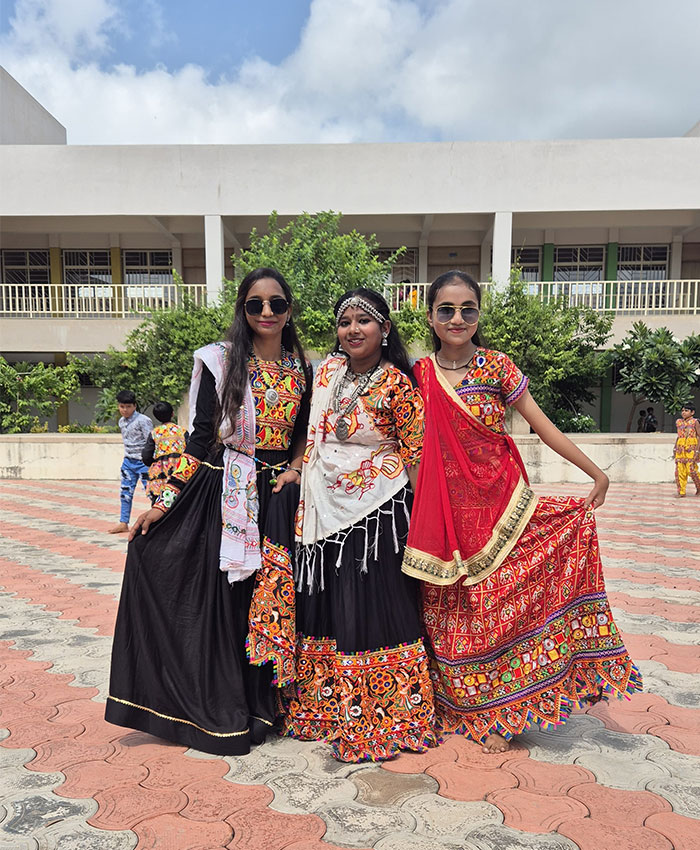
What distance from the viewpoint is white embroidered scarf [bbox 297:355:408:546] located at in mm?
2258

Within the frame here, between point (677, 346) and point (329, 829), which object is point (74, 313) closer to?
point (677, 346)

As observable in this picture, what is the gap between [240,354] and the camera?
237 cm

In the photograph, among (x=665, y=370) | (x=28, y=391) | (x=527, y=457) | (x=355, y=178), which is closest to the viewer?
(x=527, y=457)

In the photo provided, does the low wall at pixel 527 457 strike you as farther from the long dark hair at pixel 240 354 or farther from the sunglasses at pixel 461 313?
the long dark hair at pixel 240 354

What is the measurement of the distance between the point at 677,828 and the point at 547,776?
40 cm

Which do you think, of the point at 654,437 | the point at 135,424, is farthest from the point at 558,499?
the point at 654,437

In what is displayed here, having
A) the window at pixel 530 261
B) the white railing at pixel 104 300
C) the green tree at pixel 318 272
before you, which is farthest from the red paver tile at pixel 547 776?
the window at pixel 530 261

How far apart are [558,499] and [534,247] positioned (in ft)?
54.3

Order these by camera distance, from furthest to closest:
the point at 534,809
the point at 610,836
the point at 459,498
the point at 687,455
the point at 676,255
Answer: the point at 676,255, the point at 687,455, the point at 459,498, the point at 534,809, the point at 610,836

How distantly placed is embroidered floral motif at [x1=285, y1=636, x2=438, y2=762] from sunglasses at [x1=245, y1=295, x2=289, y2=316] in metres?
1.24

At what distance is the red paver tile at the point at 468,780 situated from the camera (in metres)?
1.97

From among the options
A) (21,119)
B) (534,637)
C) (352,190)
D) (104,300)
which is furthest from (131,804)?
(21,119)

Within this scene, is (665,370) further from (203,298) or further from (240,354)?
(240,354)

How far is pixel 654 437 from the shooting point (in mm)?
11016
